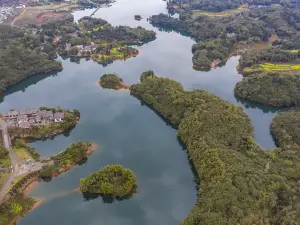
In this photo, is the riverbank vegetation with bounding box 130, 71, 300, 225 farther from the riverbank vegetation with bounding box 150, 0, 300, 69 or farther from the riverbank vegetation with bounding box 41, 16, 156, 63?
the riverbank vegetation with bounding box 41, 16, 156, 63

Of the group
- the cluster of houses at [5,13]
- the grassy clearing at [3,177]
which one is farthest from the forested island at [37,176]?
the cluster of houses at [5,13]

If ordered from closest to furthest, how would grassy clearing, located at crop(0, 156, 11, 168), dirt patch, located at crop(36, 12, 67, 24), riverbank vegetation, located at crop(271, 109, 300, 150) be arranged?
grassy clearing, located at crop(0, 156, 11, 168), riverbank vegetation, located at crop(271, 109, 300, 150), dirt patch, located at crop(36, 12, 67, 24)

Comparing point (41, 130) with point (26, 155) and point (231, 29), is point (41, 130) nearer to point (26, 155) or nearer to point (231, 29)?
point (26, 155)

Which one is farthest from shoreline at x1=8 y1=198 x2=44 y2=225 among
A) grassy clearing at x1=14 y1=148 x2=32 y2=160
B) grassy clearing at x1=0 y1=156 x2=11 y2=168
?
grassy clearing at x1=14 y1=148 x2=32 y2=160

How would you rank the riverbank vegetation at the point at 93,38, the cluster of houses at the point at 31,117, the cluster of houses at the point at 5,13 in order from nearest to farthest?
the cluster of houses at the point at 31,117 → the riverbank vegetation at the point at 93,38 → the cluster of houses at the point at 5,13

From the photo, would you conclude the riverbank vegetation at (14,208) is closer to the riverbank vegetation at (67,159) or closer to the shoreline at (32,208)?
the shoreline at (32,208)
